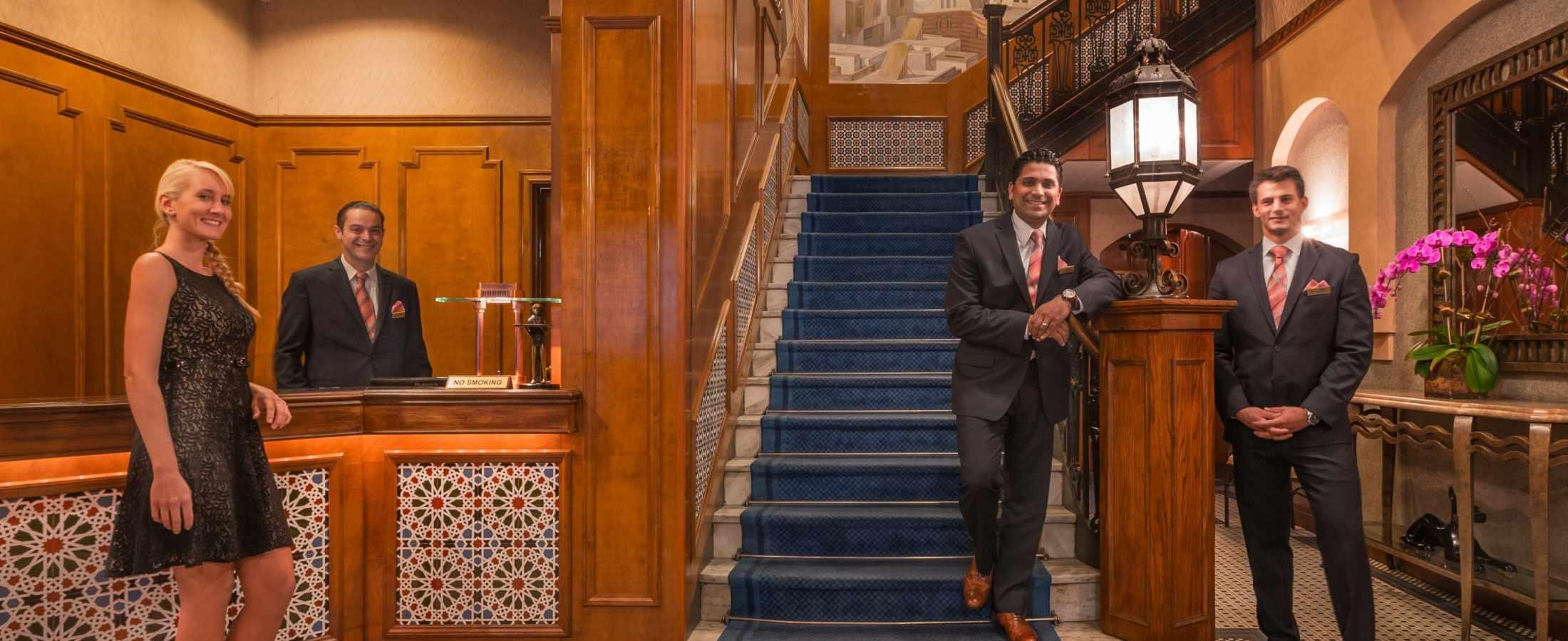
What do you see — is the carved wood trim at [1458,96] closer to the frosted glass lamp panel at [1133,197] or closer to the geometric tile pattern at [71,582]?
the frosted glass lamp panel at [1133,197]

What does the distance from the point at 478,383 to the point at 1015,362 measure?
1.80 meters

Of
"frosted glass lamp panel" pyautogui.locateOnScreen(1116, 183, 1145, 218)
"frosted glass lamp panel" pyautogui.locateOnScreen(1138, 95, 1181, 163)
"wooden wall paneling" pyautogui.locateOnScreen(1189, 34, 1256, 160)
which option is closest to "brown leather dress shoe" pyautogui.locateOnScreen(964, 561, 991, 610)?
"frosted glass lamp panel" pyautogui.locateOnScreen(1116, 183, 1145, 218)

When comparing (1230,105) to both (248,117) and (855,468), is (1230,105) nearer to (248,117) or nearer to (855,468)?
(855,468)

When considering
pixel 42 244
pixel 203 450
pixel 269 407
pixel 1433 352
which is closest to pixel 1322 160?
pixel 1433 352

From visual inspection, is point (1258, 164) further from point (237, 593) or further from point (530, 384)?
point (237, 593)

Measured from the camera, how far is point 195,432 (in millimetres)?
2107

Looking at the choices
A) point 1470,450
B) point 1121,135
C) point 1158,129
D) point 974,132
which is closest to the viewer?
point 1470,450

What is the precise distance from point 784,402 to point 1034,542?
5.85ft

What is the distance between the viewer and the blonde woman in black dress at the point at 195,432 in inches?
79.6

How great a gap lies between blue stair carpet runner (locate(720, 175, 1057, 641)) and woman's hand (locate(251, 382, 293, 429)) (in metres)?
1.62

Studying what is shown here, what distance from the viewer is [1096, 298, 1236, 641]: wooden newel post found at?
115 inches

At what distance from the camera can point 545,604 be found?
9.95 feet

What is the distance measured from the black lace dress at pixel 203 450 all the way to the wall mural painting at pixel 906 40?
7.26 m

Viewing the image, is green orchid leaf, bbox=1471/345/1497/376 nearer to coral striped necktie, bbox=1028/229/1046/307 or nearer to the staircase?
the staircase
